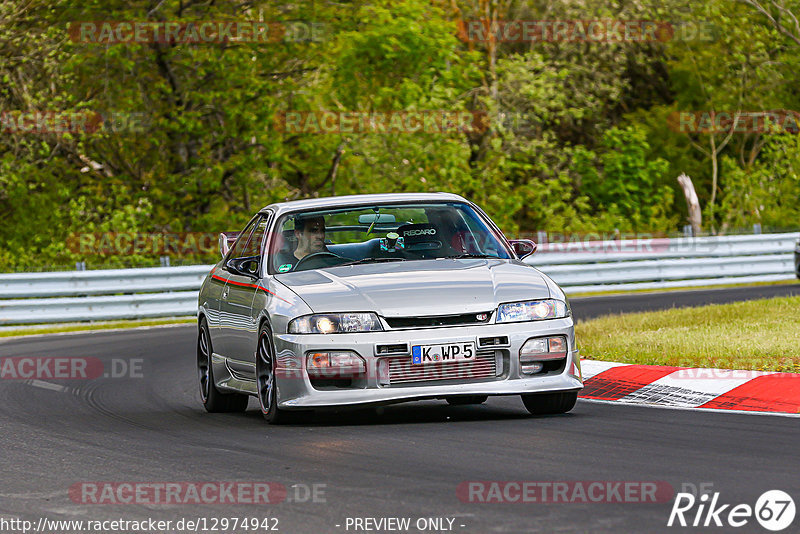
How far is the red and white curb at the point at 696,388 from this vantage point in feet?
32.4

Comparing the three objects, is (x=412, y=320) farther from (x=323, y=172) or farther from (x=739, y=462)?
(x=323, y=172)

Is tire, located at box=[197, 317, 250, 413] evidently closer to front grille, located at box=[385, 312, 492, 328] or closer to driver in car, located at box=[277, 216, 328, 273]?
driver in car, located at box=[277, 216, 328, 273]

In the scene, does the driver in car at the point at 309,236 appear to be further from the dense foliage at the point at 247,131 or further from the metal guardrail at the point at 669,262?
the dense foliage at the point at 247,131

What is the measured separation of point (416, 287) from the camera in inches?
366

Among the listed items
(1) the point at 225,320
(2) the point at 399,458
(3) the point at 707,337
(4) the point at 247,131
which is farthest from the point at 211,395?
(4) the point at 247,131

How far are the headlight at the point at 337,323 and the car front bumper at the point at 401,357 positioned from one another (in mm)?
41

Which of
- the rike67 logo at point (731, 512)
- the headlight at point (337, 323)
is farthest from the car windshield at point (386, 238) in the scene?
the rike67 logo at point (731, 512)

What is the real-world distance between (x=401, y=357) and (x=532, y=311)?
3.08 ft

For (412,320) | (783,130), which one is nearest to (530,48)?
(783,130)

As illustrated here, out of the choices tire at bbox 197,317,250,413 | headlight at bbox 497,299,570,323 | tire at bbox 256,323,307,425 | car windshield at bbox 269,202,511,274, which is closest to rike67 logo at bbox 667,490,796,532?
headlight at bbox 497,299,570,323

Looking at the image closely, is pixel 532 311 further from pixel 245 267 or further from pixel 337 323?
pixel 245 267

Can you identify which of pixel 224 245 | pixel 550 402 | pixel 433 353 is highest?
pixel 224 245

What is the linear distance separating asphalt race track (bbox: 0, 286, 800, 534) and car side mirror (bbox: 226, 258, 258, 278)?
1.07 m

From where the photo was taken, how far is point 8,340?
2139 centimetres
